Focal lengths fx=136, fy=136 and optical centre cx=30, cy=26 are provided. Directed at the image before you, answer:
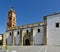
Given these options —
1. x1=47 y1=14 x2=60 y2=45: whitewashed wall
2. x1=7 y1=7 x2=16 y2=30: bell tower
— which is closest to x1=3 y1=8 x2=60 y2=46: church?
x1=47 y1=14 x2=60 y2=45: whitewashed wall

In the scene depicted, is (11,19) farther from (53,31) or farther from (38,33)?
(53,31)

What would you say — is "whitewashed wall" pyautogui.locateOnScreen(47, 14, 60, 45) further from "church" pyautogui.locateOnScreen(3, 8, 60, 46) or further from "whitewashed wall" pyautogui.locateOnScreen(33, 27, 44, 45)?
"whitewashed wall" pyautogui.locateOnScreen(33, 27, 44, 45)

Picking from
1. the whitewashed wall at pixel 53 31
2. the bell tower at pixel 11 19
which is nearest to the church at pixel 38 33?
the whitewashed wall at pixel 53 31

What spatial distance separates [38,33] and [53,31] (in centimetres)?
434

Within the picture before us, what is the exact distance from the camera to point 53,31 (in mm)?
26516

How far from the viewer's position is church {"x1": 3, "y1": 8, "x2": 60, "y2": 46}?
86.5ft

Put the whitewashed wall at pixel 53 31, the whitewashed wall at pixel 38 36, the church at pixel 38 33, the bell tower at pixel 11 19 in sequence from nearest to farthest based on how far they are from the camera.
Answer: the whitewashed wall at pixel 53 31, the church at pixel 38 33, the whitewashed wall at pixel 38 36, the bell tower at pixel 11 19

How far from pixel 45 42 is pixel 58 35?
3140 millimetres

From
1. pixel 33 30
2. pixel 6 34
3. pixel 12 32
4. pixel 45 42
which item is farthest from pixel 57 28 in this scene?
pixel 6 34

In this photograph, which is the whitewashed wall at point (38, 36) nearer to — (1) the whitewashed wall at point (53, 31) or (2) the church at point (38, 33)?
(2) the church at point (38, 33)

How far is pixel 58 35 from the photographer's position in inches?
1014

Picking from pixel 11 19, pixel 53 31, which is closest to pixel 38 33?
pixel 53 31

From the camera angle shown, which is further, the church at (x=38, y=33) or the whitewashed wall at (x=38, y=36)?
the whitewashed wall at (x=38, y=36)

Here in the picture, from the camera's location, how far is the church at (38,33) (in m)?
26.4
